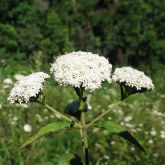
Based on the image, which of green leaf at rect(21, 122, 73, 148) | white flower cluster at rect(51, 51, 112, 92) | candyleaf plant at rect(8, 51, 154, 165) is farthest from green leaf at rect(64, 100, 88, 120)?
white flower cluster at rect(51, 51, 112, 92)

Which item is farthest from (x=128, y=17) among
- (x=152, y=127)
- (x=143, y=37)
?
(x=152, y=127)

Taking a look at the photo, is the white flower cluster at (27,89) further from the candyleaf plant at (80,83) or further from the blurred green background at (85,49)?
the blurred green background at (85,49)

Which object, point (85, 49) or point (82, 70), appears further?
point (85, 49)

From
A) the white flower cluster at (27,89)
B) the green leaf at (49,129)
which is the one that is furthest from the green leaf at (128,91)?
the white flower cluster at (27,89)

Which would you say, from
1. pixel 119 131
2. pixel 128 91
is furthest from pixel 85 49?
pixel 119 131

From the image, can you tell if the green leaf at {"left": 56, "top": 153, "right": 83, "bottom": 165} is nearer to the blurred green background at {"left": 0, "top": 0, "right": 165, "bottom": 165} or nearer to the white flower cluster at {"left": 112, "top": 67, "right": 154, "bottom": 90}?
the blurred green background at {"left": 0, "top": 0, "right": 165, "bottom": 165}

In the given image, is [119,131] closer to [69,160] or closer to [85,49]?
[69,160]

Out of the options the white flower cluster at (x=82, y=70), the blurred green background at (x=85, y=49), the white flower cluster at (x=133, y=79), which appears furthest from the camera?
the blurred green background at (x=85, y=49)
